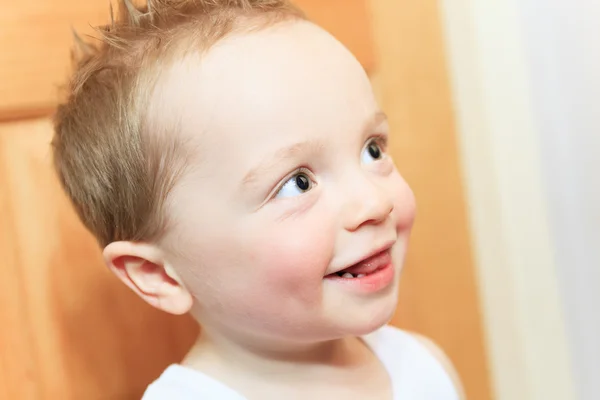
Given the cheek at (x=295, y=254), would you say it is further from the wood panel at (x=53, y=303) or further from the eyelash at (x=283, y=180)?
the wood panel at (x=53, y=303)

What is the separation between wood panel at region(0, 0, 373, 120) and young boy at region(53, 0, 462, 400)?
0.12 m

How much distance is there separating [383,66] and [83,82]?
1.62 ft

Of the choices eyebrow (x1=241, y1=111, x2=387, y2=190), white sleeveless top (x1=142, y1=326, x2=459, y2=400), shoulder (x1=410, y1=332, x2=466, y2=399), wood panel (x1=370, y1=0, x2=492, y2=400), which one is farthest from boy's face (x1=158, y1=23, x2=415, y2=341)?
wood panel (x1=370, y1=0, x2=492, y2=400)

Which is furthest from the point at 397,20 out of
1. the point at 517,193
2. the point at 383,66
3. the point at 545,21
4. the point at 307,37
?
the point at 307,37

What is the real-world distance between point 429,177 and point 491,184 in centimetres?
11

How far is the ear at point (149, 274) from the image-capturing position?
706 mm

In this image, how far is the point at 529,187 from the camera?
44.3 inches

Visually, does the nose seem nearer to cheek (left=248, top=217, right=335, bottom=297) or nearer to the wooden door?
cheek (left=248, top=217, right=335, bottom=297)

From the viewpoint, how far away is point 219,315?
2.38 ft

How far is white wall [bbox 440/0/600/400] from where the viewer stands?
3.45 ft

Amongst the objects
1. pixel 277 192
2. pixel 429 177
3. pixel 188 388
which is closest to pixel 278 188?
pixel 277 192

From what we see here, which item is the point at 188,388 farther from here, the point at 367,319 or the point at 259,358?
the point at 367,319

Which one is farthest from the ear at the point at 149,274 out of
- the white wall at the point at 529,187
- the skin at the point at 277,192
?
the white wall at the point at 529,187

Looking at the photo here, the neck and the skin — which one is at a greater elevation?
the skin
